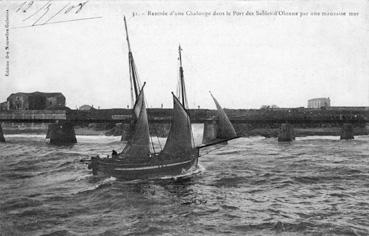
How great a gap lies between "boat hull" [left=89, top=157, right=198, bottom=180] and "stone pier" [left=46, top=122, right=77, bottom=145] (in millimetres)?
40169

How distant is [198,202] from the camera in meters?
23.5

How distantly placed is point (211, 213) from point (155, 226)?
3853mm

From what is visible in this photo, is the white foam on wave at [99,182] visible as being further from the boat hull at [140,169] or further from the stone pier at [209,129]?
the stone pier at [209,129]

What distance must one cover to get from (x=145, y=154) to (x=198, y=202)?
9.32 meters

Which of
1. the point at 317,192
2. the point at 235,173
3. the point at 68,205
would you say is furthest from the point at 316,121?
the point at 68,205

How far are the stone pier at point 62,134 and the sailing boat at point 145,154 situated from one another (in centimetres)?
3914

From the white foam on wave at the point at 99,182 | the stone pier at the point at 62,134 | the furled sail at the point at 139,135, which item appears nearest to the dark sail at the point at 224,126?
the furled sail at the point at 139,135

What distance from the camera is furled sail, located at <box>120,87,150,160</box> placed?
31.0 meters

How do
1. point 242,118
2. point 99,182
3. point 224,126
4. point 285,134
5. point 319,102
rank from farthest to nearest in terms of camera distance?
point 319,102
point 242,118
point 285,134
point 224,126
point 99,182

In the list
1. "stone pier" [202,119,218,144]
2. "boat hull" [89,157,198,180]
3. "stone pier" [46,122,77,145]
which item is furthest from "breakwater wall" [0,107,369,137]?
"boat hull" [89,157,198,180]

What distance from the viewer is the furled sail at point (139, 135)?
102 ft

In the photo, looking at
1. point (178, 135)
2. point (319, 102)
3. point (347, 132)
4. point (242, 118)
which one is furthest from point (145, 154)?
point (319, 102)

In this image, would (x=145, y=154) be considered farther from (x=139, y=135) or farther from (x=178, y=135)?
(x=178, y=135)

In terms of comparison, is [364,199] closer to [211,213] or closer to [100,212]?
[211,213]
